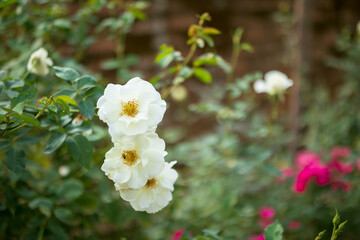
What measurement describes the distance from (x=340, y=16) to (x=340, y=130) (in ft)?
4.41

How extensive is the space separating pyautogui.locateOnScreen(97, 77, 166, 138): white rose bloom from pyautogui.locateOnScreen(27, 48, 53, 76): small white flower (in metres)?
0.36

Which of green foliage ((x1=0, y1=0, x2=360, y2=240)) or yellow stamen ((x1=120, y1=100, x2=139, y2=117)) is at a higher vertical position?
green foliage ((x1=0, y1=0, x2=360, y2=240))

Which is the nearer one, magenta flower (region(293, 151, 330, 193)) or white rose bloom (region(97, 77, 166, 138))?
white rose bloom (region(97, 77, 166, 138))

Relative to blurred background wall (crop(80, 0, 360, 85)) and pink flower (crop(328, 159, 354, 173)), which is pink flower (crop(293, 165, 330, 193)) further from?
blurred background wall (crop(80, 0, 360, 85))

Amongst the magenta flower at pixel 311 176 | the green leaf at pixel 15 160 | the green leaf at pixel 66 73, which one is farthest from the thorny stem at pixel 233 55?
the green leaf at pixel 15 160

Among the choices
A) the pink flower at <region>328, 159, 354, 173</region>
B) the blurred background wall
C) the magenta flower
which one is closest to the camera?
the magenta flower

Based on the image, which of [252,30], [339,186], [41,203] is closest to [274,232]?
[41,203]

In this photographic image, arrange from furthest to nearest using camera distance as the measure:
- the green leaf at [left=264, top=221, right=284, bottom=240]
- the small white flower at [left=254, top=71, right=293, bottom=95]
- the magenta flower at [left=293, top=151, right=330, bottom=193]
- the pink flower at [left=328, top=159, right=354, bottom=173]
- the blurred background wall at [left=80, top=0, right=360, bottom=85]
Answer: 1. the blurred background wall at [left=80, top=0, right=360, bottom=85]
2. the pink flower at [left=328, top=159, right=354, bottom=173]
3. the magenta flower at [left=293, top=151, right=330, bottom=193]
4. the small white flower at [left=254, top=71, right=293, bottom=95]
5. the green leaf at [left=264, top=221, right=284, bottom=240]

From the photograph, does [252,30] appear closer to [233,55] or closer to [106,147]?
[233,55]

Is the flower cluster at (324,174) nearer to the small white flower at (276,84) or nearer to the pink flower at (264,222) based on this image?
the pink flower at (264,222)

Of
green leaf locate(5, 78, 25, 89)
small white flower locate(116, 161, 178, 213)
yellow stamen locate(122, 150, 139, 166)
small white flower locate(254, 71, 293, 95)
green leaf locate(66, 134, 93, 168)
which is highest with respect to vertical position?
small white flower locate(254, 71, 293, 95)

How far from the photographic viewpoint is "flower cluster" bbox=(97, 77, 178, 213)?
65cm

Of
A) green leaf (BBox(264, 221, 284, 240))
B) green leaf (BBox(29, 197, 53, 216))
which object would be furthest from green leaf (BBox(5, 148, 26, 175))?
green leaf (BBox(264, 221, 284, 240))

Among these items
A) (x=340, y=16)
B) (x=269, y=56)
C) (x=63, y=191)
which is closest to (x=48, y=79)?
(x=63, y=191)
